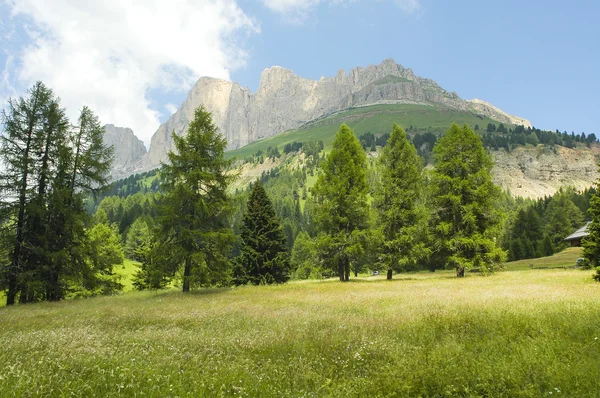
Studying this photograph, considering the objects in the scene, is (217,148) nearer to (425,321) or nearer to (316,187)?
(316,187)

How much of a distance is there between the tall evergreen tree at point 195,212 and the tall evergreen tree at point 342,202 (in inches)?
302

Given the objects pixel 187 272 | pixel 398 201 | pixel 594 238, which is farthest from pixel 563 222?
pixel 187 272

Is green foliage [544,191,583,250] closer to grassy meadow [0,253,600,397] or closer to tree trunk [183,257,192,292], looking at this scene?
tree trunk [183,257,192,292]

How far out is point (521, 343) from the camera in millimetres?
7301

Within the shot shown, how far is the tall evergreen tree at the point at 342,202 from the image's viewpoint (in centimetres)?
2697

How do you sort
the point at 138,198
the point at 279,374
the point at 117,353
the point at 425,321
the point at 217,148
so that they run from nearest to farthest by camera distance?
1. the point at 279,374
2. the point at 117,353
3. the point at 425,321
4. the point at 217,148
5. the point at 138,198

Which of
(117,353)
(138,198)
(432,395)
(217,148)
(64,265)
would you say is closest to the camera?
(432,395)

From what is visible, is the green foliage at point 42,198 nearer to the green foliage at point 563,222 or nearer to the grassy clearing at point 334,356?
the grassy clearing at point 334,356

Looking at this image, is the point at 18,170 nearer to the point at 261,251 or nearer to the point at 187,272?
the point at 187,272

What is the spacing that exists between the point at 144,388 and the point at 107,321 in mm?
8618

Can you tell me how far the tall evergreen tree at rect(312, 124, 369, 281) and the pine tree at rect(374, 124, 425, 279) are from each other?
2153mm

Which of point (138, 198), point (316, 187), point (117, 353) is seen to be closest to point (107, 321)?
point (117, 353)

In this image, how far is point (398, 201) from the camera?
1126 inches

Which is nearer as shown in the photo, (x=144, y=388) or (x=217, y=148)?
(x=144, y=388)
